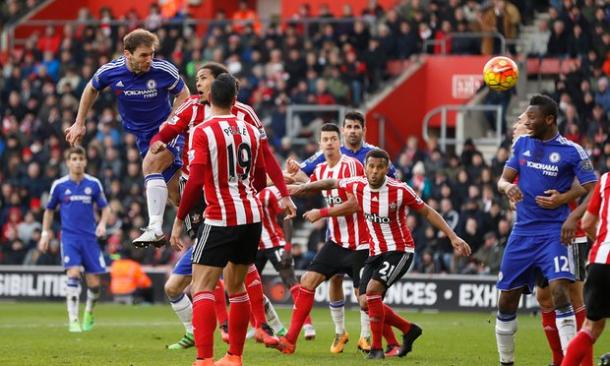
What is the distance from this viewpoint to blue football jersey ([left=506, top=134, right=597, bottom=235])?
11219 mm

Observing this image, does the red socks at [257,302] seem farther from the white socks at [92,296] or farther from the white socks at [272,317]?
the white socks at [92,296]

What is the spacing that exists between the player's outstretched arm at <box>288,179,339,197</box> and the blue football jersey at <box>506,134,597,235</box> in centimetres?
286

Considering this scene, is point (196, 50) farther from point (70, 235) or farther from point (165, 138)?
point (165, 138)

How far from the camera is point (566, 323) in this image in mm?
11148

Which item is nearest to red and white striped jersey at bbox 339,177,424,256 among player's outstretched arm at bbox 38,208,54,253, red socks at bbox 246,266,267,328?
red socks at bbox 246,266,267,328

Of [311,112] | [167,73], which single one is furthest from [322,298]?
[167,73]

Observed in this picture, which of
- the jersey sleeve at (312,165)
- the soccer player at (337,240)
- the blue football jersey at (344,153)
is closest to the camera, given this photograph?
the soccer player at (337,240)

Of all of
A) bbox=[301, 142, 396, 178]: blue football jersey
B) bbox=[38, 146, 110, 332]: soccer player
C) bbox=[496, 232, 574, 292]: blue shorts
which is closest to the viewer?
bbox=[496, 232, 574, 292]: blue shorts

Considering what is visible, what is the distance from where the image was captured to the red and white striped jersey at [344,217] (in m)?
14.6

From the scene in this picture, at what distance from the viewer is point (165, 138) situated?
12.4 m

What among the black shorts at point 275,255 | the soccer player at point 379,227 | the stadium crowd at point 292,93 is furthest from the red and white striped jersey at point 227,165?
the stadium crowd at point 292,93

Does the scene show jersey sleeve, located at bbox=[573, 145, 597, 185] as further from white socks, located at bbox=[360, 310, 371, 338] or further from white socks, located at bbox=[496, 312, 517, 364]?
white socks, located at bbox=[360, 310, 371, 338]

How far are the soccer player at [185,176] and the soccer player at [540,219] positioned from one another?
6.38 feet

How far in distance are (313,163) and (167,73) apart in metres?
2.61
